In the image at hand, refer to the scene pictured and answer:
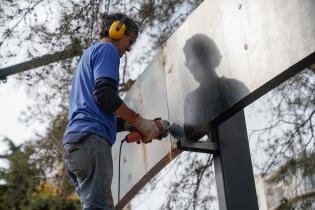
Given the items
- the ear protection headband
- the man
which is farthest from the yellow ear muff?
the man

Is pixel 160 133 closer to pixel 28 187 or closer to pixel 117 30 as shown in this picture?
pixel 117 30

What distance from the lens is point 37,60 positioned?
5055 mm

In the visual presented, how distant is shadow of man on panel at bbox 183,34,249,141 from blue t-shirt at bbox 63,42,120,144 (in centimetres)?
57

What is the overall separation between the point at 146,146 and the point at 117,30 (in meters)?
1.16

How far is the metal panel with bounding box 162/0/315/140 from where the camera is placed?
2277 mm

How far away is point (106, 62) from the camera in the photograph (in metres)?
2.63

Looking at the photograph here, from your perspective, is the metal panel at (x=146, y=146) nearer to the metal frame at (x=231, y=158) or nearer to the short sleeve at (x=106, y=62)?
the metal frame at (x=231, y=158)

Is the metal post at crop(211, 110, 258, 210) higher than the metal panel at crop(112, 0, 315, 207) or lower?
lower

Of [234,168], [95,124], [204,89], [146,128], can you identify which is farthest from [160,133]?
[95,124]

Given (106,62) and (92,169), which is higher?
(106,62)

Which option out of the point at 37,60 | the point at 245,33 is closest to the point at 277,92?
the point at 37,60

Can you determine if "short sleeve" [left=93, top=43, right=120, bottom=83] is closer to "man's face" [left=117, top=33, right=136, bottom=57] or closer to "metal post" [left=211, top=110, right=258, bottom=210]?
"man's face" [left=117, top=33, right=136, bottom=57]

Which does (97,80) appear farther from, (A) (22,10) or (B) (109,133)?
(A) (22,10)

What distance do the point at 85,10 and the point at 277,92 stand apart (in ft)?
7.28
